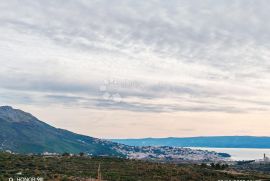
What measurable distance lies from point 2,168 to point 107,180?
2128 centimetres

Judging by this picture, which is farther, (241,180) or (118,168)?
(118,168)

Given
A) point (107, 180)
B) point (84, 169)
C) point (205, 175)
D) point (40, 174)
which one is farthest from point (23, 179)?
point (205, 175)

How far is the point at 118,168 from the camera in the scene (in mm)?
80312

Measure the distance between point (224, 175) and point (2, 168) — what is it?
143ft

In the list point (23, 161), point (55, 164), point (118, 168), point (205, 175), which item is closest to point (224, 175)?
point (205, 175)

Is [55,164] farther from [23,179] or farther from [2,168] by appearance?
[23,179]

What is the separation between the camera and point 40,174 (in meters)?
65.2

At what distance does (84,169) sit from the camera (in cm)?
7550

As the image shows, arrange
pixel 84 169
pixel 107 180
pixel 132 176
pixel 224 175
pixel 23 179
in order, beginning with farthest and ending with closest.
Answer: pixel 224 175 < pixel 84 169 < pixel 132 176 < pixel 107 180 < pixel 23 179

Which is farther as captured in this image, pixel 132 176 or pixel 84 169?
pixel 84 169

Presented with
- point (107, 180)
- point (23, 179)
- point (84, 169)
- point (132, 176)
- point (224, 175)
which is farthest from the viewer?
point (224, 175)

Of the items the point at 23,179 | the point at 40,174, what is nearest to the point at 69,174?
the point at 40,174

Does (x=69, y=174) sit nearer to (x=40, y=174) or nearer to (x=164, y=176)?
(x=40, y=174)

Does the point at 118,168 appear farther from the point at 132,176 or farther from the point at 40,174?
the point at 40,174
